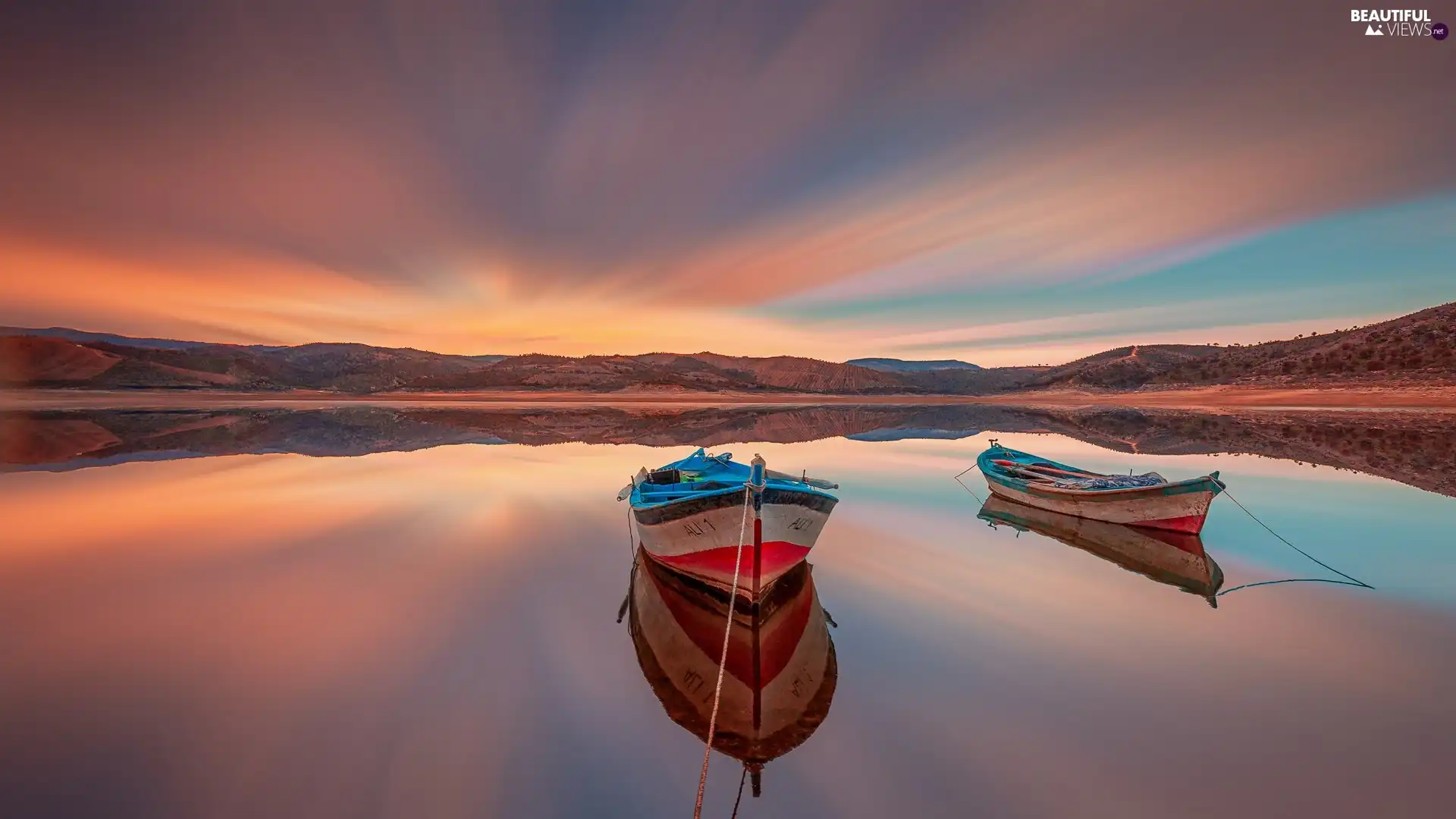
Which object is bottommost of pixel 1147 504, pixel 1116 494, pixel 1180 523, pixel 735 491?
pixel 1180 523

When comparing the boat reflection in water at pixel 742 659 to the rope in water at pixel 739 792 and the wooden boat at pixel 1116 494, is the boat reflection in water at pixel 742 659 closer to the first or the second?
the rope in water at pixel 739 792

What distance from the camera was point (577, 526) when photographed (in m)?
13.6

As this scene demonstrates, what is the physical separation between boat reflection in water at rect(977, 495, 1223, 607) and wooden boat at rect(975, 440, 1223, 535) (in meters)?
0.23

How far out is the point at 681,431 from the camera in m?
41.3

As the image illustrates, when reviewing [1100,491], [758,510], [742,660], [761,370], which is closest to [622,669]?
[742,660]

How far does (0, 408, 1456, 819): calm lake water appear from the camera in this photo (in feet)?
14.9

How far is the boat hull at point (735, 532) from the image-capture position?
814 cm

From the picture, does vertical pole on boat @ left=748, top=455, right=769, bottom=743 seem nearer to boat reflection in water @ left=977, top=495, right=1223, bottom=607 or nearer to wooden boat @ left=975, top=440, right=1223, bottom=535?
boat reflection in water @ left=977, top=495, right=1223, bottom=607

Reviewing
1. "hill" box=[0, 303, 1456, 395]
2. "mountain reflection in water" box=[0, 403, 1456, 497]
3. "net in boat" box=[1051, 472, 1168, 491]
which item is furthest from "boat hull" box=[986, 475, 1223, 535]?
"hill" box=[0, 303, 1456, 395]

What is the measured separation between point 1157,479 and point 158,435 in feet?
162

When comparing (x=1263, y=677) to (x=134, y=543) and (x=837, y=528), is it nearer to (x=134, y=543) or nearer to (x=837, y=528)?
(x=837, y=528)

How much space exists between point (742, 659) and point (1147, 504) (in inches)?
468

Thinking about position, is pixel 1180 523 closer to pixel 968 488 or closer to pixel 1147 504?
pixel 1147 504

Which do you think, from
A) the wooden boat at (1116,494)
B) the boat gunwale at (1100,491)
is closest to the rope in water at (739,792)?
the boat gunwale at (1100,491)
